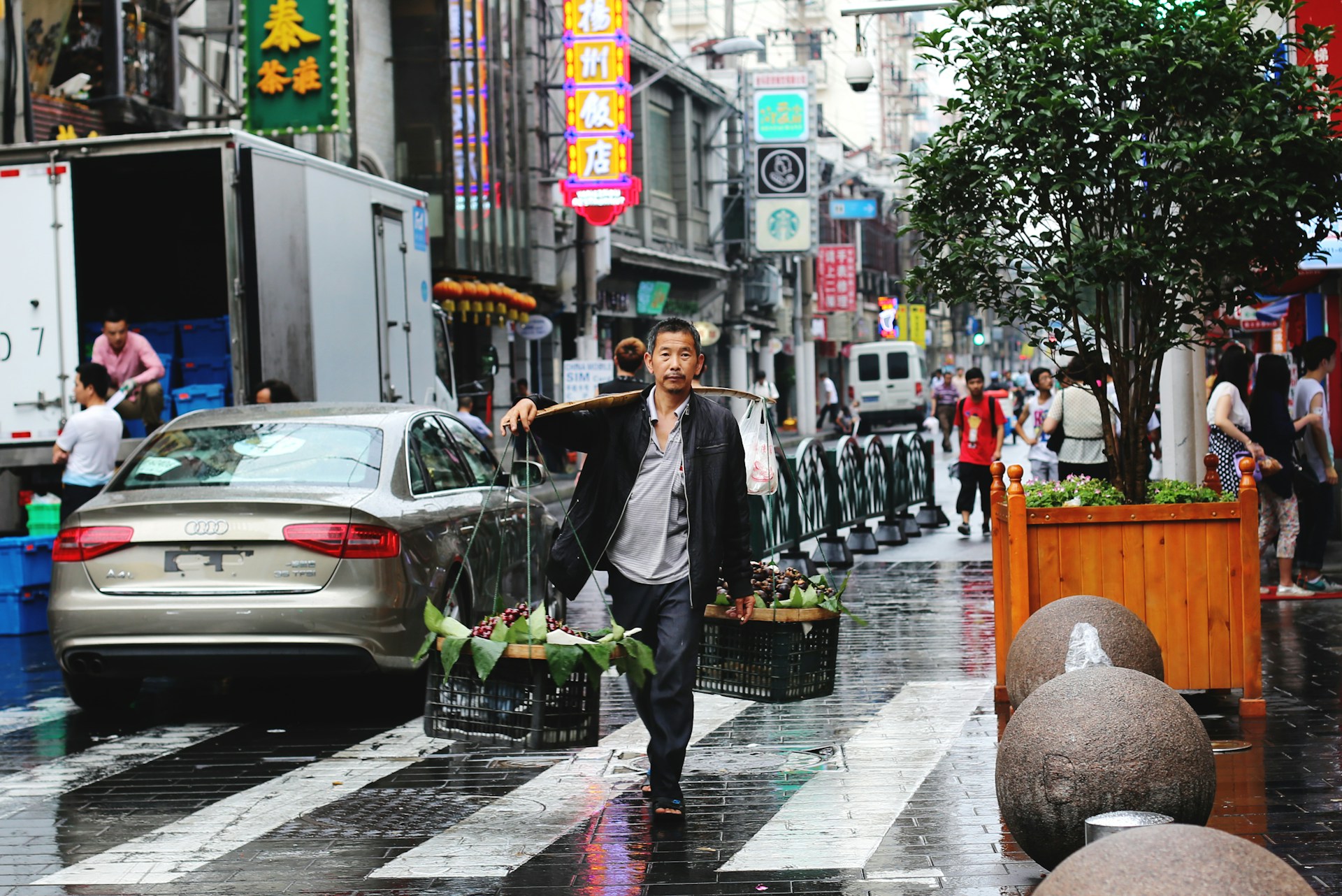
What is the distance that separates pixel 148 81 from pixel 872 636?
1246 cm

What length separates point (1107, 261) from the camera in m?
8.14

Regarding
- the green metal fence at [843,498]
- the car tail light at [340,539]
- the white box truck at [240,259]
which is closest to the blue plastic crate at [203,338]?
the white box truck at [240,259]

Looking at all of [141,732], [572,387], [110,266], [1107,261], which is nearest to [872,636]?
[1107,261]

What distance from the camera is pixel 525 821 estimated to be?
253 inches

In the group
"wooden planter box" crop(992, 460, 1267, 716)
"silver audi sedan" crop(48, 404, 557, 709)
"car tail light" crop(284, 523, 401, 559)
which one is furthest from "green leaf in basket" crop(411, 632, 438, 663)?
"wooden planter box" crop(992, 460, 1267, 716)

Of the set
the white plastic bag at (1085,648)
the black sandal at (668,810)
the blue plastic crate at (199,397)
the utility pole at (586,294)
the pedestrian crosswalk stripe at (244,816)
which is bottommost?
the pedestrian crosswalk stripe at (244,816)

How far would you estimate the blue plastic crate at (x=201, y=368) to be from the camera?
54.2ft

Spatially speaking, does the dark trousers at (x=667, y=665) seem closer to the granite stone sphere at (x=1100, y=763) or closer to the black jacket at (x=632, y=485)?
the black jacket at (x=632, y=485)

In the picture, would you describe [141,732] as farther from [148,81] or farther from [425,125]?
[425,125]

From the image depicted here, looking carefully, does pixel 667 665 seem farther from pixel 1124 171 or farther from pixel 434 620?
pixel 1124 171

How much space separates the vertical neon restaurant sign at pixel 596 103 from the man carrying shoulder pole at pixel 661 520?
24.2 metres

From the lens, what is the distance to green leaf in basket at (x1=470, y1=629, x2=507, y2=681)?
590 centimetres

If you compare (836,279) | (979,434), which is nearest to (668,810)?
(979,434)

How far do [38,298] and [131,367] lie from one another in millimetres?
985
